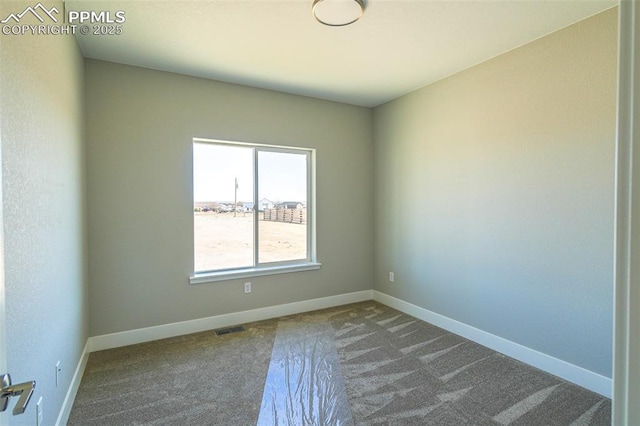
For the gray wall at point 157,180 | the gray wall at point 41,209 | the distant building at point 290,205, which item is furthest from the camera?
the distant building at point 290,205

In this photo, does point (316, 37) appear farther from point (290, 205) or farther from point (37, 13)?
point (290, 205)

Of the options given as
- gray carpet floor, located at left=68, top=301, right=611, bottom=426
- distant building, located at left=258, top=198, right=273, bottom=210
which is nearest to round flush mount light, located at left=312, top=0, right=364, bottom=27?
distant building, located at left=258, top=198, right=273, bottom=210

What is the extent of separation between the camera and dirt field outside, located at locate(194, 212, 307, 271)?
3549mm

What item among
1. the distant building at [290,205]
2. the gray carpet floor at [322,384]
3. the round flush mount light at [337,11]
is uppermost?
the round flush mount light at [337,11]

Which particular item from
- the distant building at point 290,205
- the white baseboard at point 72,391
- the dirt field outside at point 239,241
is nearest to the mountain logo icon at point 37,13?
the dirt field outside at point 239,241

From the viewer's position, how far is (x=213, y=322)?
3504mm

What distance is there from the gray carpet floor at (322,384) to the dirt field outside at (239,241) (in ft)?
2.68

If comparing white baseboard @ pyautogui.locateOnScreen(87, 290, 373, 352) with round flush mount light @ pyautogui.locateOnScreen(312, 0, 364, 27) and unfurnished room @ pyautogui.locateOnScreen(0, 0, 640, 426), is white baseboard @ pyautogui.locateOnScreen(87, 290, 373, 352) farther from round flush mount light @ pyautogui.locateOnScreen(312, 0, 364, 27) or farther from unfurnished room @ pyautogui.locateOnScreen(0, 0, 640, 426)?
round flush mount light @ pyautogui.locateOnScreen(312, 0, 364, 27)

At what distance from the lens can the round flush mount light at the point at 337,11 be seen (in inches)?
84.1

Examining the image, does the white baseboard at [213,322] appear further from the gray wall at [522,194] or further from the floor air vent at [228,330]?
the gray wall at [522,194]

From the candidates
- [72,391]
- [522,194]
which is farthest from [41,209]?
[522,194]

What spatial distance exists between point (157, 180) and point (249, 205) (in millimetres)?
1025

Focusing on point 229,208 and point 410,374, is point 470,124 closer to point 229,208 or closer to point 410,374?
point 410,374

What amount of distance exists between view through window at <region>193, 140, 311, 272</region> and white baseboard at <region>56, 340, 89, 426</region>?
47.8 inches
